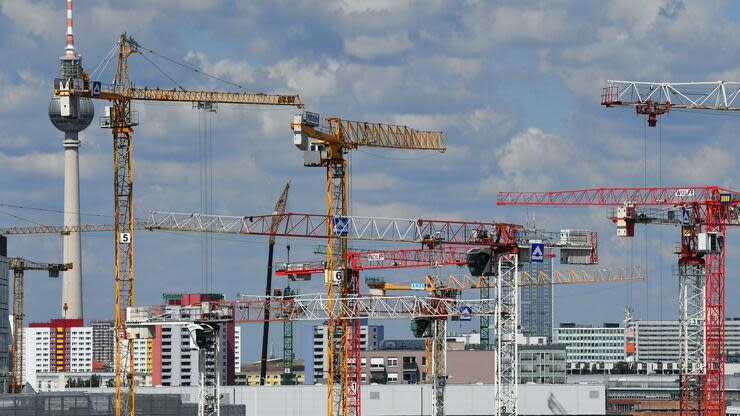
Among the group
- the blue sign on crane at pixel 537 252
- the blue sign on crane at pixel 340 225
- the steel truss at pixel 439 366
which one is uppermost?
the blue sign on crane at pixel 340 225

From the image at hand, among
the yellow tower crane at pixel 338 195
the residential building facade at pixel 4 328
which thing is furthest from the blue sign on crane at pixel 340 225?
the residential building facade at pixel 4 328

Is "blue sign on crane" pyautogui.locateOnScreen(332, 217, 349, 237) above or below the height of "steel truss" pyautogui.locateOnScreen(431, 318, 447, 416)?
above

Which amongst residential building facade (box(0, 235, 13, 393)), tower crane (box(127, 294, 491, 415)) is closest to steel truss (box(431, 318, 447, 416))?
tower crane (box(127, 294, 491, 415))

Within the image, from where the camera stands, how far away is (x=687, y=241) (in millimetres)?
148250

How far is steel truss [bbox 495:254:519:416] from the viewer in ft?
404

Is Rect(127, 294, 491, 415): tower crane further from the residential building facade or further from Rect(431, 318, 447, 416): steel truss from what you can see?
the residential building facade

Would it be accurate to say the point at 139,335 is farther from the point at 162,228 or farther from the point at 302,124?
the point at 302,124

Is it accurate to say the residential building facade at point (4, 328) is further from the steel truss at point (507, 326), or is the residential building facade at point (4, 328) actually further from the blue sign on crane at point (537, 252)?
the blue sign on crane at point (537, 252)

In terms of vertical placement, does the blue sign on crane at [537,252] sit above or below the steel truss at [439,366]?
above

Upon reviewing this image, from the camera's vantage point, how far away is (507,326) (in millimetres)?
125500

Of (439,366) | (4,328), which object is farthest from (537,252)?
(4,328)

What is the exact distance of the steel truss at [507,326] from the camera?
12319cm

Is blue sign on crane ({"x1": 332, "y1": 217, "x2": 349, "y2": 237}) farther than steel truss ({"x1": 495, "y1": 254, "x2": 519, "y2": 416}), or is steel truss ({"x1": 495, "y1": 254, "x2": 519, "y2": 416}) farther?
blue sign on crane ({"x1": 332, "y1": 217, "x2": 349, "y2": 237})

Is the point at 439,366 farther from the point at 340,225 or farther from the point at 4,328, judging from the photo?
the point at 4,328
